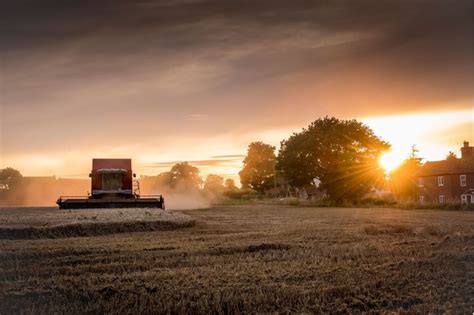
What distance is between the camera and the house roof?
6869cm

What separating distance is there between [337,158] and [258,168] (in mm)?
43963

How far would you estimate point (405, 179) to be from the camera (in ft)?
256

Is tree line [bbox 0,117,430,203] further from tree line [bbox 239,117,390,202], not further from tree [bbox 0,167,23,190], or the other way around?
tree [bbox 0,167,23,190]

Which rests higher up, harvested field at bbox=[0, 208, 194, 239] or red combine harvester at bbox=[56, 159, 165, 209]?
red combine harvester at bbox=[56, 159, 165, 209]

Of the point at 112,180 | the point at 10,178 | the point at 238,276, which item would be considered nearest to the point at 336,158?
the point at 112,180

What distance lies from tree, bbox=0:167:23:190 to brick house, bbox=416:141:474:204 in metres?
65.5

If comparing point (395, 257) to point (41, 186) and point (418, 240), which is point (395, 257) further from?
point (41, 186)

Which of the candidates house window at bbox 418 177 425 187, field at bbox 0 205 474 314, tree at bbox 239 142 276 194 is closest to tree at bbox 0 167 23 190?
tree at bbox 239 142 276 194

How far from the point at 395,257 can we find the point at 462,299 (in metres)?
3.65

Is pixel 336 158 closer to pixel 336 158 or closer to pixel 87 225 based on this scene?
pixel 336 158

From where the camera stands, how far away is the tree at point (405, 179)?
251 feet

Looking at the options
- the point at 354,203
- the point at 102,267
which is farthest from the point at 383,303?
the point at 354,203

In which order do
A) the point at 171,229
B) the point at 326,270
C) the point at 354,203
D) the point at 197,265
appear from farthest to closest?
the point at 354,203
the point at 171,229
the point at 197,265
the point at 326,270

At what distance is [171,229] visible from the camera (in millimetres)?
19578
